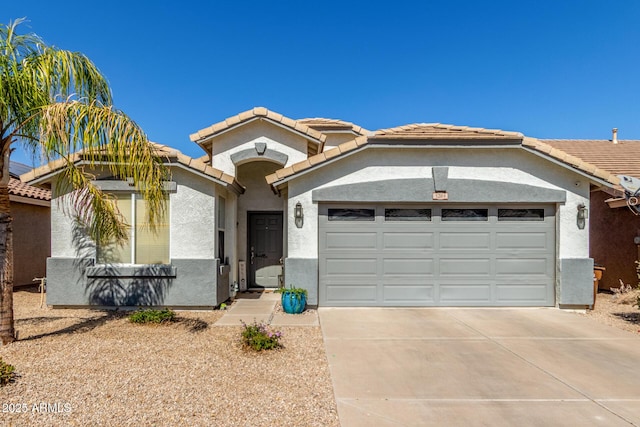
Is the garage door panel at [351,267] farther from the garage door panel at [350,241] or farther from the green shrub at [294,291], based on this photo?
the green shrub at [294,291]

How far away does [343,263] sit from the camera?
955 centimetres

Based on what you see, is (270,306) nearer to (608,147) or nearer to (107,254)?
(107,254)

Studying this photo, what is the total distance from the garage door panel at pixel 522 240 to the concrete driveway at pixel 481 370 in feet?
5.91

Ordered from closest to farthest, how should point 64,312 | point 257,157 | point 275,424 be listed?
1. point 275,424
2. point 64,312
3. point 257,157

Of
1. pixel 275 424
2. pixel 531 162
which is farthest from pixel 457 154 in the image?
pixel 275 424

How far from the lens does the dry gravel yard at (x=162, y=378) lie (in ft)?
13.1

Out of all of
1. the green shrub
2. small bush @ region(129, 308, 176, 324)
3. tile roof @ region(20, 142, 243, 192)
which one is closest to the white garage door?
the green shrub

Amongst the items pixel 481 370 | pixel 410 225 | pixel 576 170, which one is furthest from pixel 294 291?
pixel 576 170

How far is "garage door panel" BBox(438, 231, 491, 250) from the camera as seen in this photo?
959 centimetres

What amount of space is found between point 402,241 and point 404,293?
1275mm

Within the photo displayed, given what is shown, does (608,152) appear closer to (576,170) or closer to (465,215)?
(576,170)

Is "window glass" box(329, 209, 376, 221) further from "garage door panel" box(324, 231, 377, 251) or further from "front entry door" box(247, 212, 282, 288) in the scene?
"front entry door" box(247, 212, 282, 288)

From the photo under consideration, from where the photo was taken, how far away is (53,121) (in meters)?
5.54

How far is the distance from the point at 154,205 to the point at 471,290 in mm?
7464
